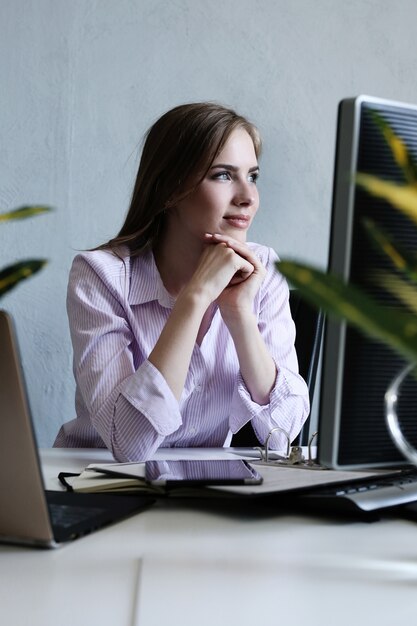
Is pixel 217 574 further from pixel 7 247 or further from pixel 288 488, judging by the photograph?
pixel 7 247

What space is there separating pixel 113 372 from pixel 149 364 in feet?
0.30

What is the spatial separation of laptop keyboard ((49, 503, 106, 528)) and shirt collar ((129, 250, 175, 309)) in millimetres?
856

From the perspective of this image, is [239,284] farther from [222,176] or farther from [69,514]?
[69,514]

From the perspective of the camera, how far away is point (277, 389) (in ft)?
5.53

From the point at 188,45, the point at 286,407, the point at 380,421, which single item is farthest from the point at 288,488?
the point at 188,45

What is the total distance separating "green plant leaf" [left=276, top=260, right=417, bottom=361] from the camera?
429mm

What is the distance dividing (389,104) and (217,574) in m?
0.42

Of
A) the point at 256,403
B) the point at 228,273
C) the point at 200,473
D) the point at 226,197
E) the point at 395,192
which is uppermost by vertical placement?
the point at 395,192

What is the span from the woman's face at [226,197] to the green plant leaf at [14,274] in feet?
4.32

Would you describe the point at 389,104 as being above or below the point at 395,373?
above

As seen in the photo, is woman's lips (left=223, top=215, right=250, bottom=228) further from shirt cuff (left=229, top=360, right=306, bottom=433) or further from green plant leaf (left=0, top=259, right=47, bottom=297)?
green plant leaf (left=0, top=259, right=47, bottom=297)

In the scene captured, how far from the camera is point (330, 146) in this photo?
9.04ft

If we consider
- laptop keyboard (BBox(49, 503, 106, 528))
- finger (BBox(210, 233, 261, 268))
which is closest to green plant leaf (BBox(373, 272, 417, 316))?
laptop keyboard (BBox(49, 503, 106, 528))

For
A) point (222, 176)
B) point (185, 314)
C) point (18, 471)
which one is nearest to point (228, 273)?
point (185, 314)
